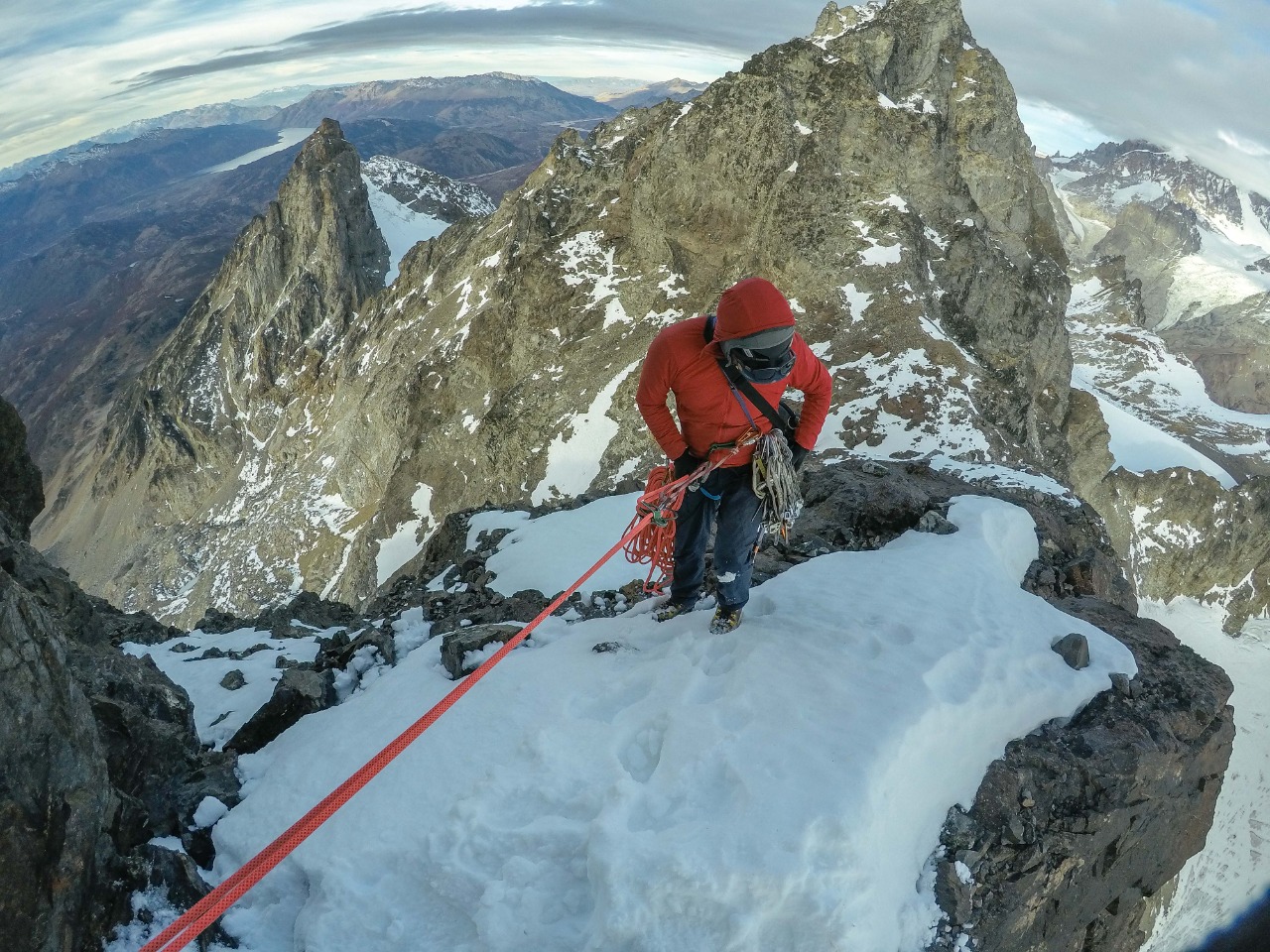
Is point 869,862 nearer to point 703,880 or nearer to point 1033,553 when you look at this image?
point 703,880

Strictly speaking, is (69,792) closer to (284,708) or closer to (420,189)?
(284,708)

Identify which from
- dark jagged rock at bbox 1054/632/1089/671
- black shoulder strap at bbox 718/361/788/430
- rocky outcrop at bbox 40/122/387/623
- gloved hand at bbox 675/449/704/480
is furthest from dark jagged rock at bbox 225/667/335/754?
rocky outcrop at bbox 40/122/387/623

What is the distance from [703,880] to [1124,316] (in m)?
205

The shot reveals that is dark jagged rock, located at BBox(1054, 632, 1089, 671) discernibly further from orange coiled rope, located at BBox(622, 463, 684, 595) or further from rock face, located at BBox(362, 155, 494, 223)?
rock face, located at BBox(362, 155, 494, 223)

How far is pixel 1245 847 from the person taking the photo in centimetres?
4844

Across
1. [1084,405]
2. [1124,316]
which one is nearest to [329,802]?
[1084,405]

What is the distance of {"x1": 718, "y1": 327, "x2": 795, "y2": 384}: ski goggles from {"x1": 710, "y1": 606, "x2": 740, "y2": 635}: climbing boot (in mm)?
2058

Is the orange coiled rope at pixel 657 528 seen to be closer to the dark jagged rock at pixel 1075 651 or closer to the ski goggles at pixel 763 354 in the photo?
the ski goggles at pixel 763 354

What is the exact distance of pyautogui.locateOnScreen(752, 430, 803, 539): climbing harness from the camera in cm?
622

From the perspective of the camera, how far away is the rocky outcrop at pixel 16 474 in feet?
40.1

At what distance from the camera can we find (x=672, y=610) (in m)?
7.15

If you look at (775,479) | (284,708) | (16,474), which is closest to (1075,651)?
(775,479)

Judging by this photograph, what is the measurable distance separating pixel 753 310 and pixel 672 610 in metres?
3.23

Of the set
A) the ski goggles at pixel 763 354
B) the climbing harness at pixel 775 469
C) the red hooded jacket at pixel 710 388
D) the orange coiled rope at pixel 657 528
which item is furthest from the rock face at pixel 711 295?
the ski goggles at pixel 763 354
